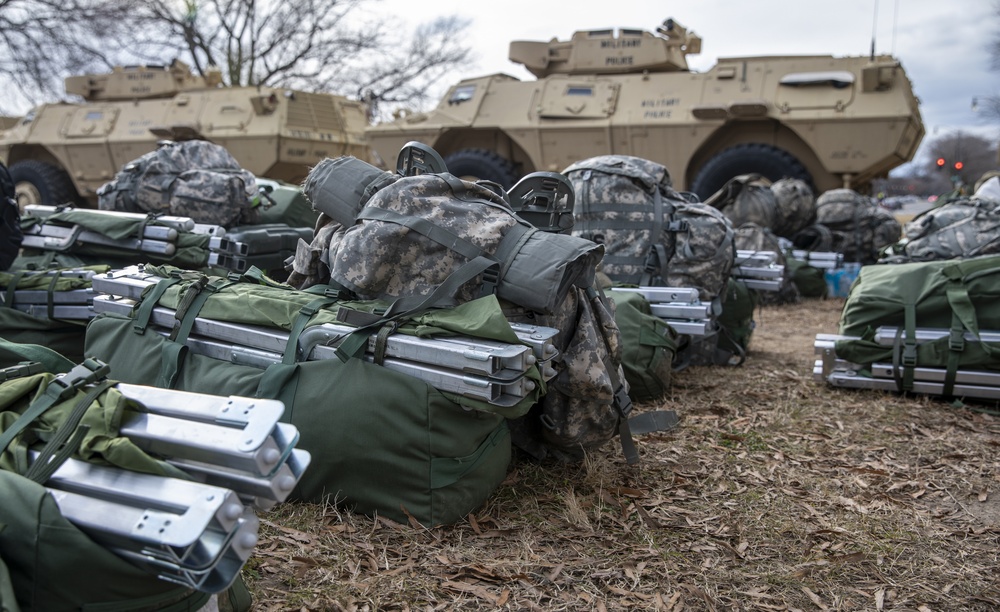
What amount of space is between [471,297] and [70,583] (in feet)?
5.33

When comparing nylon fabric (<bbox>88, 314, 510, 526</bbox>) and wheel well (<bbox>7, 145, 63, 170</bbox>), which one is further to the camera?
wheel well (<bbox>7, 145, 63, 170</bbox>)

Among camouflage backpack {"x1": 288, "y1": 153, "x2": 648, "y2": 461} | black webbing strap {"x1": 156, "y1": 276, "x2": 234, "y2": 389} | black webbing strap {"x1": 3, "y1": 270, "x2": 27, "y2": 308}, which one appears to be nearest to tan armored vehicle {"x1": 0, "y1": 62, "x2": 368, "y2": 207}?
black webbing strap {"x1": 3, "y1": 270, "x2": 27, "y2": 308}

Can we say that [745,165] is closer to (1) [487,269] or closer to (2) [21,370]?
(1) [487,269]

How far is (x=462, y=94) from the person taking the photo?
45.3ft

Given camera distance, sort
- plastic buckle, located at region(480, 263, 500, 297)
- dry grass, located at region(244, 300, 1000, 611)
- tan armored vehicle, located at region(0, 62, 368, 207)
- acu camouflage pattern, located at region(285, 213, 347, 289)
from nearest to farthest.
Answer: dry grass, located at region(244, 300, 1000, 611)
plastic buckle, located at region(480, 263, 500, 297)
acu camouflage pattern, located at region(285, 213, 347, 289)
tan armored vehicle, located at region(0, 62, 368, 207)

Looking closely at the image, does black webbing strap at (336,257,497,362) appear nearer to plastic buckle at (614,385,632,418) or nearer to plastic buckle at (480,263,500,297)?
plastic buckle at (480,263,500,297)

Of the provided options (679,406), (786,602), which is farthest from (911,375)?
(786,602)

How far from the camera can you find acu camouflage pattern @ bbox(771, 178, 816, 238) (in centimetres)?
943

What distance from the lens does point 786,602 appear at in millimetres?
2406

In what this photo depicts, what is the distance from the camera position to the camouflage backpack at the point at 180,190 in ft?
18.4

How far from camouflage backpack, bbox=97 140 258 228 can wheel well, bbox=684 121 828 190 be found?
8746mm

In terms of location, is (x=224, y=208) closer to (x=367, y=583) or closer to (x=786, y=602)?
(x=367, y=583)

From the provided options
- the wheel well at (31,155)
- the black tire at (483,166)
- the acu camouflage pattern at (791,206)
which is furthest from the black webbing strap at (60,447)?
the wheel well at (31,155)

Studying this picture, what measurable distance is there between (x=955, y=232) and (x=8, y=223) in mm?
6212
